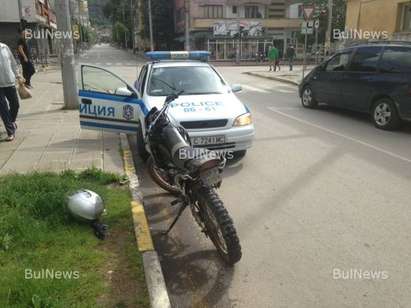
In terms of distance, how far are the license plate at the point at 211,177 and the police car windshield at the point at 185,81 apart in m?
3.83

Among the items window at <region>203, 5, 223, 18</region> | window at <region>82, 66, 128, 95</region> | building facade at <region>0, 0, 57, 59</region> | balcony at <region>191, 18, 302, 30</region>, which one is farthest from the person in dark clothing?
window at <region>203, 5, 223, 18</region>

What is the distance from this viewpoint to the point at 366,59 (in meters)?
10.4

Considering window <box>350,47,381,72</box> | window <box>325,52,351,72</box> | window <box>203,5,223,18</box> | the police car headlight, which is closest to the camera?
the police car headlight

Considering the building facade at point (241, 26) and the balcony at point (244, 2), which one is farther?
the balcony at point (244, 2)

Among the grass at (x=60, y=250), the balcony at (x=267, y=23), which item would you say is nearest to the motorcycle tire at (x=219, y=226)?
the grass at (x=60, y=250)

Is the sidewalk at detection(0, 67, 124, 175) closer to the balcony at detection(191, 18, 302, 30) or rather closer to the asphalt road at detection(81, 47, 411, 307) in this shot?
the asphalt road at detection(81, 47, 411, 307)

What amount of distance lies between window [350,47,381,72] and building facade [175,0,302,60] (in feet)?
123

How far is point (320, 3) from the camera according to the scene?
160 feet

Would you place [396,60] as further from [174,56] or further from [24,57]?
[24,57]

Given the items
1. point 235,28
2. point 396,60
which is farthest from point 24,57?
point 235,28

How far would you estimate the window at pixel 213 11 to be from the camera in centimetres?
5053

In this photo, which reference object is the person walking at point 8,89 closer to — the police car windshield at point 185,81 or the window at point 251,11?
the police car windshield at point 185,81

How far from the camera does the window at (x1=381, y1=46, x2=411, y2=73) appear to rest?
30.8 ft

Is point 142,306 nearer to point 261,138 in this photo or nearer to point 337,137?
point 261,138
